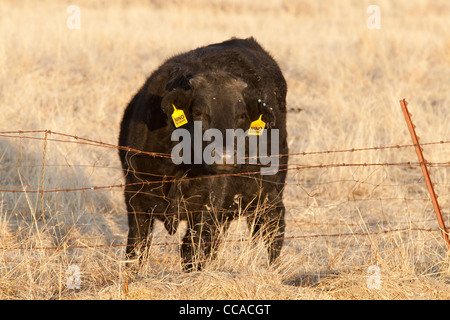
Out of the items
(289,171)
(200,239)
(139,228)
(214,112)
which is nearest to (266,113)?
(214,112)

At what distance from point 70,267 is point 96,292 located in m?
0.55

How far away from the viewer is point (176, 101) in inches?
198

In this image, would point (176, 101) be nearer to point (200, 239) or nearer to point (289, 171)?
point (200, 239)

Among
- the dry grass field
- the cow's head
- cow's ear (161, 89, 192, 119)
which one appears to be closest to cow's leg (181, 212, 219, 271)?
the dry grass field

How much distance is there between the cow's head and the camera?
486 cm

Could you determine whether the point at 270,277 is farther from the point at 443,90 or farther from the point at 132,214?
the point at 443,90

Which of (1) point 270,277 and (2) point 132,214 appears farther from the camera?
(2) point 132,214

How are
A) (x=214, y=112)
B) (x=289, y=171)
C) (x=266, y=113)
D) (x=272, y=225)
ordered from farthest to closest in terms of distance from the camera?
(x=289, y=171)
(x=272, y=225)
(x=266, y=113)
(x=214, y=112)

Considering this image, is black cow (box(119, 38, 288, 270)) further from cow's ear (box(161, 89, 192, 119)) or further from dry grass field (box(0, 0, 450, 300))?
dry grass field (box(0, 0, 450, 300))

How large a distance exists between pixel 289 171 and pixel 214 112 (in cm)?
419

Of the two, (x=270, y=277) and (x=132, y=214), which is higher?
(x=132, y=214)

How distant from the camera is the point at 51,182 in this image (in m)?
7.50

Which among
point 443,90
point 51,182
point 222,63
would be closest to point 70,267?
point 222,63
